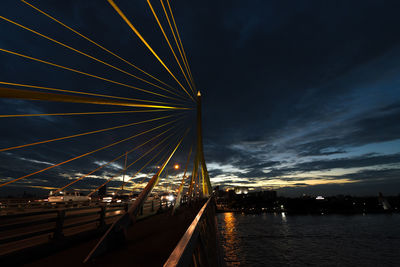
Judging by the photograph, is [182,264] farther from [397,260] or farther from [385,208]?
[385,208]

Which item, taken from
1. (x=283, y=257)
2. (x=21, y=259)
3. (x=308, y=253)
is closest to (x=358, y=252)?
(x=308, y=253)

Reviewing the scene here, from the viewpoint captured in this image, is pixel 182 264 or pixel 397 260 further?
pixel 397 260

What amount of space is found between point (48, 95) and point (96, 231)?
6576 millimetres

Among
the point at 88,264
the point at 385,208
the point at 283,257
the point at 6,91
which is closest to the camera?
the point at 6,91

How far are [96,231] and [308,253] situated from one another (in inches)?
1819

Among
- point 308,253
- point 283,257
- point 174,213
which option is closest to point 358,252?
point 308,253

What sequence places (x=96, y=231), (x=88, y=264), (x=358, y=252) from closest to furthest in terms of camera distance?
1. (x=88, y=264)
2. (x=96, y=231)
3. (x=358, y=252)

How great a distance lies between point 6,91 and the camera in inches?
167

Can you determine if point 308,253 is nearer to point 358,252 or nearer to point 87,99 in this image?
point 358,252

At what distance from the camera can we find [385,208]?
181500 millimetres

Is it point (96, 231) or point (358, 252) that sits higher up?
point (96, 231)

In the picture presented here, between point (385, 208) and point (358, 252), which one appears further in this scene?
point (385, 208)

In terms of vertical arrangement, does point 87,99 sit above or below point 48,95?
above

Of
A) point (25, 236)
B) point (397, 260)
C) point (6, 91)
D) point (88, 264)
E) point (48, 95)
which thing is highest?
point (48, 95)
